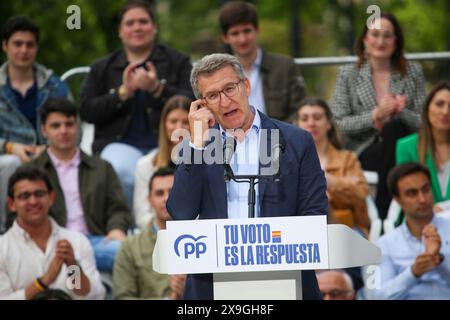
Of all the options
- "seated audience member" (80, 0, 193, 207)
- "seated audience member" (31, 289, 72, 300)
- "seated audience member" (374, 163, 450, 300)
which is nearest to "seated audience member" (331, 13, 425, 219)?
"seated audience member" (374, 163, 450, 300)

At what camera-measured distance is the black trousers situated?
7.87 metres

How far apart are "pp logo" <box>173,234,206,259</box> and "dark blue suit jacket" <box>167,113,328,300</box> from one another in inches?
6.0

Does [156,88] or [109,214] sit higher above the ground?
[156,88]

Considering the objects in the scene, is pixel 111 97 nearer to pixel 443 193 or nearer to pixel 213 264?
pixel 443 193

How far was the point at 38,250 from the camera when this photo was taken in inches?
282

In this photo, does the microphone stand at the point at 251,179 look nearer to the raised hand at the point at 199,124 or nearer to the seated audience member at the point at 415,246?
the raised hand at the point at 199,124

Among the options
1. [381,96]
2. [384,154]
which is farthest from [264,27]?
[384,154]

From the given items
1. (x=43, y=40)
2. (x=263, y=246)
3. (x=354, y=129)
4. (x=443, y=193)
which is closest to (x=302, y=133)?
(x=263, y=246)

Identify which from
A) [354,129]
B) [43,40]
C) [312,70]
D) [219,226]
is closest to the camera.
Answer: [219,226]

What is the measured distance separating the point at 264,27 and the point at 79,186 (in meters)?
12.8

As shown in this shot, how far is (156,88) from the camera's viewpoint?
7.82 metres

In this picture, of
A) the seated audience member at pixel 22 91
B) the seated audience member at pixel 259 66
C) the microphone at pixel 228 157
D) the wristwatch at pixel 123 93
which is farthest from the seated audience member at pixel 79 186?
the microphone at pixel 228 157

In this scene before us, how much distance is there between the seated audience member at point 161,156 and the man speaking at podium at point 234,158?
82.7 inches

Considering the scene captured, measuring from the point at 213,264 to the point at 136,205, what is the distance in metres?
2.66
